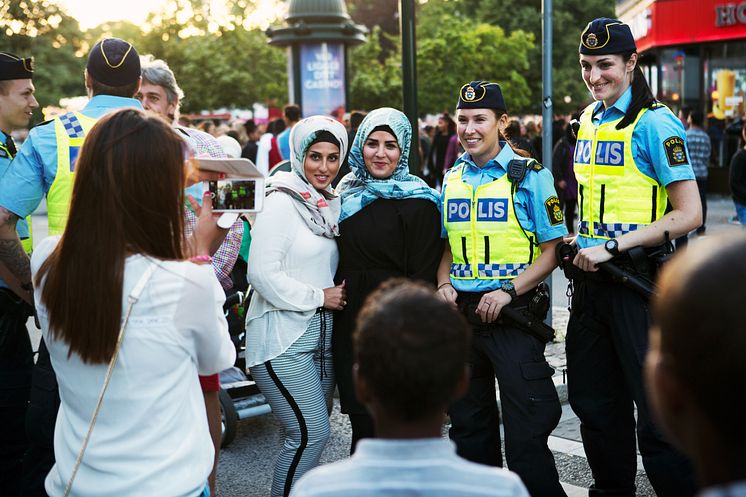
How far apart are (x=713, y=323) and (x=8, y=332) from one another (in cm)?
339

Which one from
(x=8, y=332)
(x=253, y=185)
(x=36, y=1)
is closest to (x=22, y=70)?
(x=8, y=332)

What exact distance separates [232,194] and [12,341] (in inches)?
63.7

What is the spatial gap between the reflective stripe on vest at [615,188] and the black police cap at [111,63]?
6.72 ft

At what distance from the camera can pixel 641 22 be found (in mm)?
24375

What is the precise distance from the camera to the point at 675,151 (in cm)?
360

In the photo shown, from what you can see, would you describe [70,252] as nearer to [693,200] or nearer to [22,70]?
[22,70]

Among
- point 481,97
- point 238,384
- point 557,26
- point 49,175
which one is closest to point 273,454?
point 238,384

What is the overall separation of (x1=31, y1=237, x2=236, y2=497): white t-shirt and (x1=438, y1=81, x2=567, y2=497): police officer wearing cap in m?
1.69

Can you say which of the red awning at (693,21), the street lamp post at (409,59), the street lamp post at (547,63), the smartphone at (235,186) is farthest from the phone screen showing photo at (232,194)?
the red awning at (693,21)

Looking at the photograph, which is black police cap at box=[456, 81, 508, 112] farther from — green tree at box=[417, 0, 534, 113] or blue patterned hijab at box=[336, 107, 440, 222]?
green tree at box=[417, 0, 534, 113]

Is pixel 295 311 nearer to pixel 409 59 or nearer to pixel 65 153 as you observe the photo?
pixel 65 153

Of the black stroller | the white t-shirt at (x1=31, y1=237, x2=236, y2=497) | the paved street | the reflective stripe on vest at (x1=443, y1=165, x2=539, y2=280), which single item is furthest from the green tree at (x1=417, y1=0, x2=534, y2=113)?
the white t-shirt at (x1=31, y1=237, x2=236, y2=497)

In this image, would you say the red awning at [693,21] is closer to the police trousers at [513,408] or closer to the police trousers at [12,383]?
the police trousers at [513,408]

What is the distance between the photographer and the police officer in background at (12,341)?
381 cm
